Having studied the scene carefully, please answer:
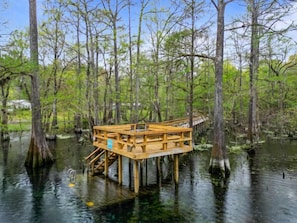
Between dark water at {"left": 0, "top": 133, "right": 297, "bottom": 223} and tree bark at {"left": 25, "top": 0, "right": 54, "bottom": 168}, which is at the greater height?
tree bark at {"left": 25, "top": 0, "right": 54, "bottom": 168}

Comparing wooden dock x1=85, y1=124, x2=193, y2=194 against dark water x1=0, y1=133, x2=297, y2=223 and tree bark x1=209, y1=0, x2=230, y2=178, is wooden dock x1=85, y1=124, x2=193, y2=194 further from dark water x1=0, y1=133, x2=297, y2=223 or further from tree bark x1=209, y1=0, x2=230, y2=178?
tree bark x1=209, y1=0, x2=230, y2=178

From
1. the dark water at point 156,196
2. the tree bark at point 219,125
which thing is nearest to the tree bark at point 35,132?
the dark water at point 156,196

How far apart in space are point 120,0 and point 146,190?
13538 millimetres

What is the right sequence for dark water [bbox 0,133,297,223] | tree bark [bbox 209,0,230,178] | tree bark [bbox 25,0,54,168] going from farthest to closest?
tree bark [bbox 25,0,54,168] → tree bark [bbox 209,0,230,178] → dark water [bbox 0,133,297,223]

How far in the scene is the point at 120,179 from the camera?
391 inches

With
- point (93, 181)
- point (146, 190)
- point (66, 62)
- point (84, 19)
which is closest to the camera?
point (146, 190)

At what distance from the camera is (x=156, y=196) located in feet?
29.0

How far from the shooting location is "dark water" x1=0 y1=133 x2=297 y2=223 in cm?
724

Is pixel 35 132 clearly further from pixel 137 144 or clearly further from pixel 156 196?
pixel 156 196

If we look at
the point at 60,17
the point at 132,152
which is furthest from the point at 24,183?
the point at 60,17

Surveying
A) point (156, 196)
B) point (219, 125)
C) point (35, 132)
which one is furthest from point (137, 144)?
point (35, 132)

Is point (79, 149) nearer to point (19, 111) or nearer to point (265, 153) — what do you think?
point (19, 111)

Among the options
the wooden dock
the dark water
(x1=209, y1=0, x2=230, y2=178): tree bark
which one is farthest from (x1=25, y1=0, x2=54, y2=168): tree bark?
(x1=209, y1=0, x2=230, y2=178): tree bark

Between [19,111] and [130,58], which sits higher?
[130,58]
